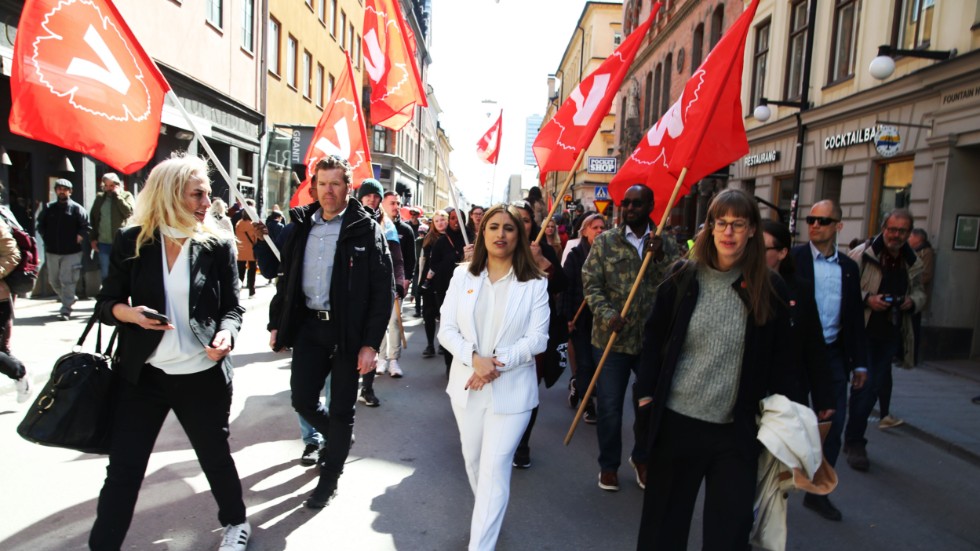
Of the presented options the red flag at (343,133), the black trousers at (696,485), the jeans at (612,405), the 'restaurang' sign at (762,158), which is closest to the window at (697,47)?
the 'restaurang' sign at (762,158)

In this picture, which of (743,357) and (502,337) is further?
(502,337)

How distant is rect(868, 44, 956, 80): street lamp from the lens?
348 inches

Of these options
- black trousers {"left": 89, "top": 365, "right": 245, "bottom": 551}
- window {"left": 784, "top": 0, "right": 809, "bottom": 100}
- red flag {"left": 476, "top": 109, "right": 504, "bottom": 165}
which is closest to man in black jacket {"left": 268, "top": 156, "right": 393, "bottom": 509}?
black trousers {"left": 89, "top": 365, "right": 245, "bottom": 551}

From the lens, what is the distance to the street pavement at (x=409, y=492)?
3.50 meters

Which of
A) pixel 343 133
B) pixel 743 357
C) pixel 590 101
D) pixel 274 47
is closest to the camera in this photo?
pixel 743 357

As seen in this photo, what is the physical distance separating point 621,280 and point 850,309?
1.46 m

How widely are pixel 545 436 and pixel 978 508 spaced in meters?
3.08

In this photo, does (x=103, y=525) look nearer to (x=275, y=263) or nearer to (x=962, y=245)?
(x=275, y=263)

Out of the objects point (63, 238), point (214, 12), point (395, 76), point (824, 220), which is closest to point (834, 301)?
point (824, 220)

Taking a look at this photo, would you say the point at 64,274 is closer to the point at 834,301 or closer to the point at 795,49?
the point at 834,301

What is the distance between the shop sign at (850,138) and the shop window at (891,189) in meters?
0.56

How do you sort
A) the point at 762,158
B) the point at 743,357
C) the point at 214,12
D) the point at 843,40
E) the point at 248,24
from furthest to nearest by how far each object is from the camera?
the point at 248,24 < the point at 762,158 < the point at 214,12 < the point at 843,40 < the point at 743,357

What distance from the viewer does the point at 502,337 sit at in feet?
10.6

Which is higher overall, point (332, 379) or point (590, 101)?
point (590, 101)
